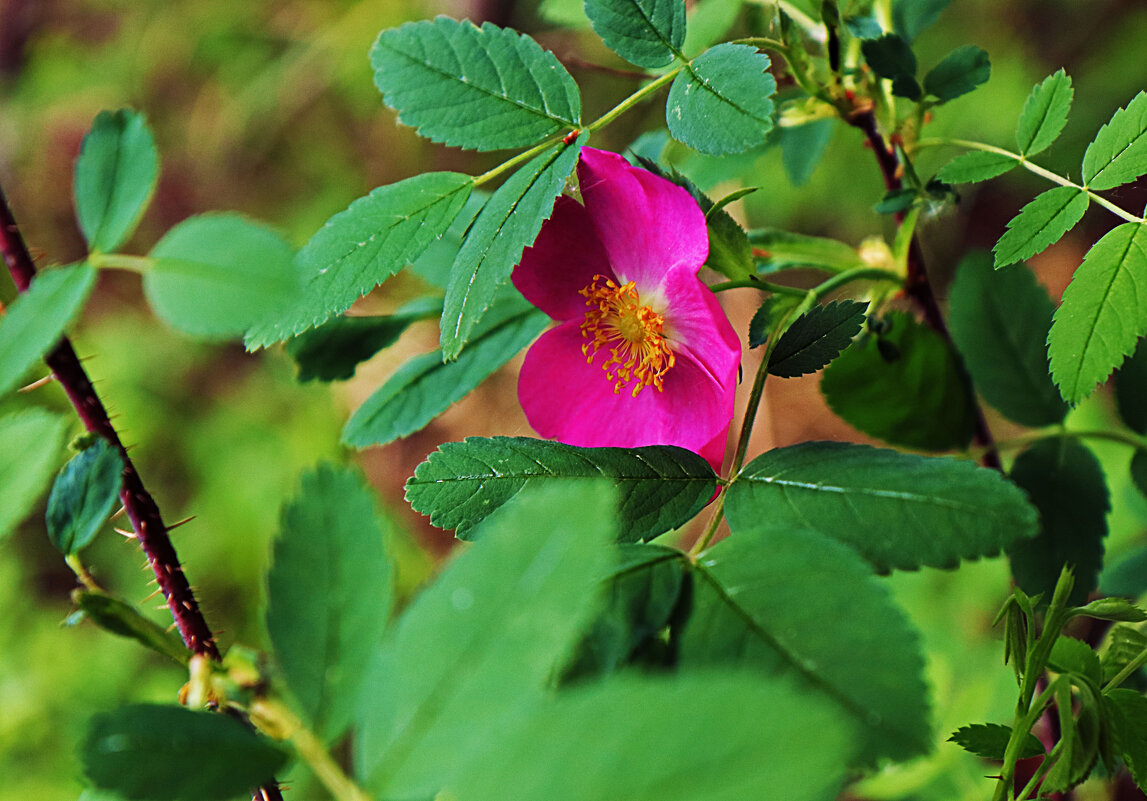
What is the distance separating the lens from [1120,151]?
1.59 ft

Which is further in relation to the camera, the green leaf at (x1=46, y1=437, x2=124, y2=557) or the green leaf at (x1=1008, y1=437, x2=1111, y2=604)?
the green leaf at (x1=1008, y1=437, x2=1111, y2=604)

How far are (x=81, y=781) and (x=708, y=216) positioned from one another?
0.39 meters

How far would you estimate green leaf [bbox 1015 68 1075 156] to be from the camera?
1.71 ft

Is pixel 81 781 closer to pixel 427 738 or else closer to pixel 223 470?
pixel 427 738

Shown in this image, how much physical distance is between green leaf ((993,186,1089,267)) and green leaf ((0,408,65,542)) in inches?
18.2

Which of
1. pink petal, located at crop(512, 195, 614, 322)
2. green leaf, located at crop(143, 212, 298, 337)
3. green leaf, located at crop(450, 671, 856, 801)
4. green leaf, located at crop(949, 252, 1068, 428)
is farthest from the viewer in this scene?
green leaf, located at crop(949, 252, 1068, 428)

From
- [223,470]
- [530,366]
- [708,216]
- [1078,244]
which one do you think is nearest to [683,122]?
[708,216]

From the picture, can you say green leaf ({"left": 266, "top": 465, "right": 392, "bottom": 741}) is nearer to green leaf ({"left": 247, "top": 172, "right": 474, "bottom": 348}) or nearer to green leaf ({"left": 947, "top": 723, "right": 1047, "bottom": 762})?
green leaf ({"left": 247, "top": 172, "right": 474, "bottom": 348})

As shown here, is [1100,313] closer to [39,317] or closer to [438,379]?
[438,379]

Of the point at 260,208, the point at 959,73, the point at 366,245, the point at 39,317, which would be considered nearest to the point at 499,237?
the point at 366,245

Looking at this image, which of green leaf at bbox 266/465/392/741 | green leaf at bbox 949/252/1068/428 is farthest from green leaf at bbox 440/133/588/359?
green leaf at bbox 949/252/1068/428

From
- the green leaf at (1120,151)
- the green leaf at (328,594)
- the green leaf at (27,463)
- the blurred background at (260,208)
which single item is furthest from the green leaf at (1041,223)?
the blurred background at (260,208)

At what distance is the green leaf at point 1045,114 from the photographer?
1.71 ft

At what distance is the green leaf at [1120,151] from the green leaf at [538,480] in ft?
0.89
